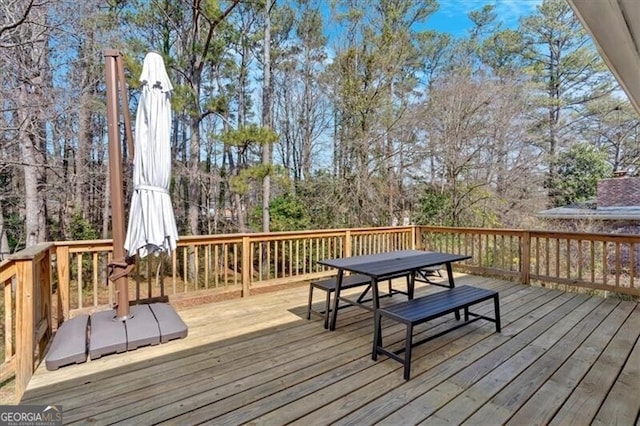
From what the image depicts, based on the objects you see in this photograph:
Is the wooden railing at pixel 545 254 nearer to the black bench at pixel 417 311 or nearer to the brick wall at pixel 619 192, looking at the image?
the brick wall at pixel 619 192

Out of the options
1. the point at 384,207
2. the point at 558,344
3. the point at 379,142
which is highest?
the point at 379,142

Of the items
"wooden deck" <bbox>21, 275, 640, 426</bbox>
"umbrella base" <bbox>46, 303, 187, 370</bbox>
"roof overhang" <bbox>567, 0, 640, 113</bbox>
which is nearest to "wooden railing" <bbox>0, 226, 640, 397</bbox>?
"umbrella base" <bbox>46, 303, 187, 370</bbox>

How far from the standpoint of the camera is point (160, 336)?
2938mm

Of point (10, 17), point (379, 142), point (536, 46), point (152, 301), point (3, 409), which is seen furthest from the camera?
point (536, 46)

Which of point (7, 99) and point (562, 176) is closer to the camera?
point (7, 99)

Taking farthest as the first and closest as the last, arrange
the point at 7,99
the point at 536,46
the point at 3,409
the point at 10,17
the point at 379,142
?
the point at 536,46, the point at 379,142, the point at 7,99, the point at 10,17, the point at 3,409

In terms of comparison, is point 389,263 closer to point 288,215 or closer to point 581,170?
point 288,215

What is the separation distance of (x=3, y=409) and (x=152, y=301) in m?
1.87

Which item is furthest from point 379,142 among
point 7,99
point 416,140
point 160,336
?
point 7,99

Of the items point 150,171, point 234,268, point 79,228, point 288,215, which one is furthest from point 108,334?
point 79,228

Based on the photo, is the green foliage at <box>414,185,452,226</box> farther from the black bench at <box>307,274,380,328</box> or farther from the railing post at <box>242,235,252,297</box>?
the railing post at <box>242,235,252,297</box>

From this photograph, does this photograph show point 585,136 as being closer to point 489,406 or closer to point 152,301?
point 489,406

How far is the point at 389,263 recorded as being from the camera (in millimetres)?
3418

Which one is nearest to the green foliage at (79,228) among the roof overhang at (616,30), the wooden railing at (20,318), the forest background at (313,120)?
the forest background at (313,120)
